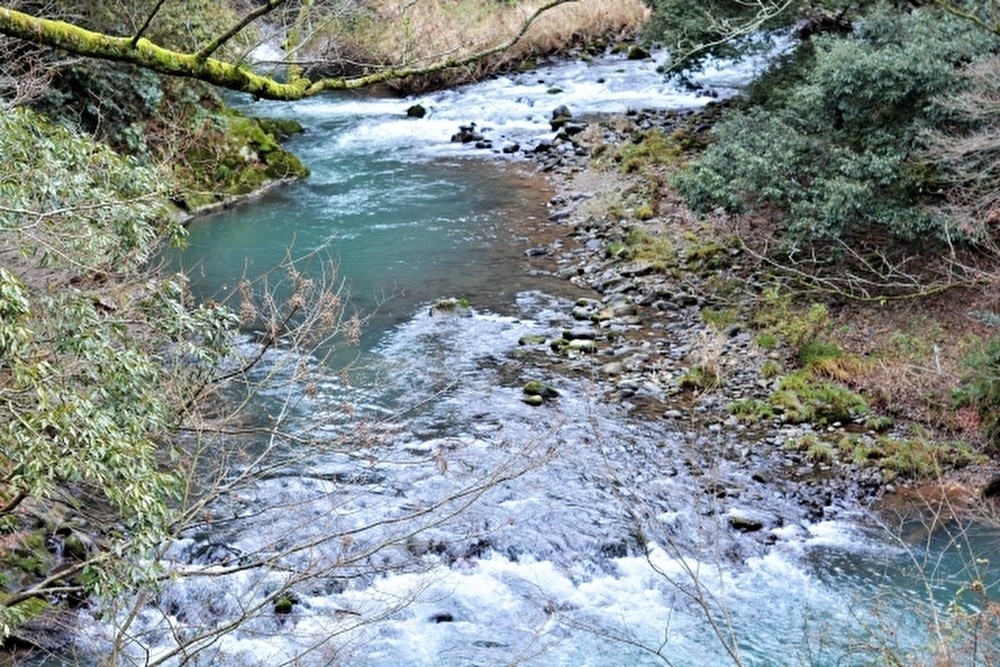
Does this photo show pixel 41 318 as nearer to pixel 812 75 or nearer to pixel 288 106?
pixel 812 75

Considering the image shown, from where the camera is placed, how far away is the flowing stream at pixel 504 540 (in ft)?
22.3

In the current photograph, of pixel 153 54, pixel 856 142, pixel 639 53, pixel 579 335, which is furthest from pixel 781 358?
pixel 639 53

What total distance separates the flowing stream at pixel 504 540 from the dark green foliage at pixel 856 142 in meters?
2.87

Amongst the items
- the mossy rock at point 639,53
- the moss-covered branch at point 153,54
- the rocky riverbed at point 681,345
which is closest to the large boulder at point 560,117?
the rocky riverbed at point 681,345

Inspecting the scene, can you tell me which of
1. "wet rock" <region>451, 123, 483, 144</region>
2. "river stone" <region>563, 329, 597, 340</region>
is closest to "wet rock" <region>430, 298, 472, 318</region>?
"river stone" <region>563, 329, 597, 340</region>

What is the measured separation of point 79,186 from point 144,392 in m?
1.29

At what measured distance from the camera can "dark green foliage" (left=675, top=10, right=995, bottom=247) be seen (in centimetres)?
1109

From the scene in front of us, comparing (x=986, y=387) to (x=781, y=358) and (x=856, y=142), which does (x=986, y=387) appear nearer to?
(x=781, y=358)

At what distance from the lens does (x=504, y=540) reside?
319 inches

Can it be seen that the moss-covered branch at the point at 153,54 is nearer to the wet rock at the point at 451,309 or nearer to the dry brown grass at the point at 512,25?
the wet rock at the point at 451,309

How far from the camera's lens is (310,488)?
8484mm

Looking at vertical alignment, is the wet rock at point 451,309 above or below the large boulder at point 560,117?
below

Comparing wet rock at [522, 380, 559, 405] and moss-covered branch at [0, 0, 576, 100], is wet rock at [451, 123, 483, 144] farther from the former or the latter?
moss-covered branch at [0, 0, 576, 100]

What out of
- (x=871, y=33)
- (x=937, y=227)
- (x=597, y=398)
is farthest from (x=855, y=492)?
(x=871, y=33)
